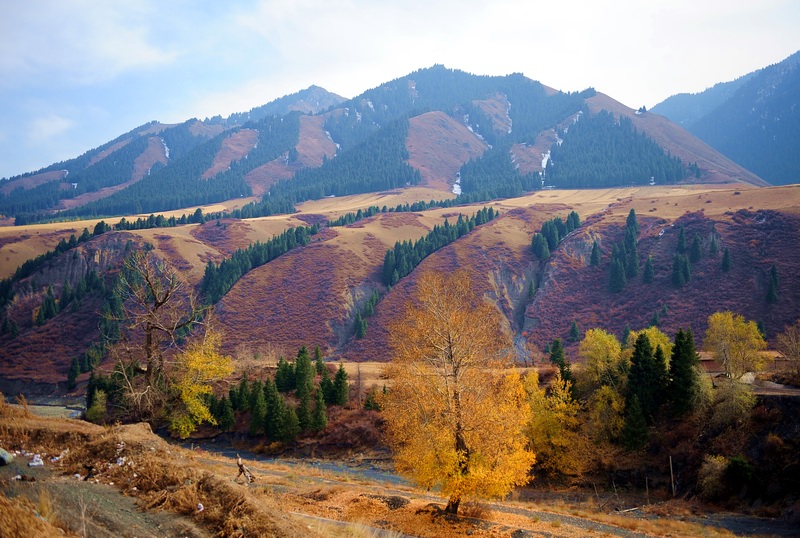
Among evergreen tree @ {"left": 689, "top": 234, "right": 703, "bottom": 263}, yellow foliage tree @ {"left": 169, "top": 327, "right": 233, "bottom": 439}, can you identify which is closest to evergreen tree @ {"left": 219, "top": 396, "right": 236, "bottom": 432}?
yellow foliage tree @ {"left": 169, "top": 327, "right": 233, "bottom": 439}

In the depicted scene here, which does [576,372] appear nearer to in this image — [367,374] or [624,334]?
[367,374]

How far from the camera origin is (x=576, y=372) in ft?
156

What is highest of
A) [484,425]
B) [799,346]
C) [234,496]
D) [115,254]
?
[115,254]

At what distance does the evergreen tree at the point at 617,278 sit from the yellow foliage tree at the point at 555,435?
61.5 metres

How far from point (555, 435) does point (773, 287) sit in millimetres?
61887

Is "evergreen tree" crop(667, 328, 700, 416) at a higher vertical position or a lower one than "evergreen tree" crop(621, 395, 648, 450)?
higher

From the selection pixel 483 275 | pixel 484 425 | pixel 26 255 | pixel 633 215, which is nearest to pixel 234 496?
pixel 484 425

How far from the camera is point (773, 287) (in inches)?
3108

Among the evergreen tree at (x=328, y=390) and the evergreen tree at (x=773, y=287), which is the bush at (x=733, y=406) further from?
the evergreen tree at (x=773, y=287)

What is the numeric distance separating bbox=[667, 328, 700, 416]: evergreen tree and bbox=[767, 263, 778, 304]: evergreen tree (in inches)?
1980

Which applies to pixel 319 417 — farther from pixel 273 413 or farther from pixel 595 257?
pixel 595 257

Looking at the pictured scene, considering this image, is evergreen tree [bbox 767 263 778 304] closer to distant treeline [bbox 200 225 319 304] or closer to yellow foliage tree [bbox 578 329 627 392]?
yellow foliage tree [bbox 578 329 627 392]

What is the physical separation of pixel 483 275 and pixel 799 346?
67.6 meters

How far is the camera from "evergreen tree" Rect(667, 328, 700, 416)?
3959cm
